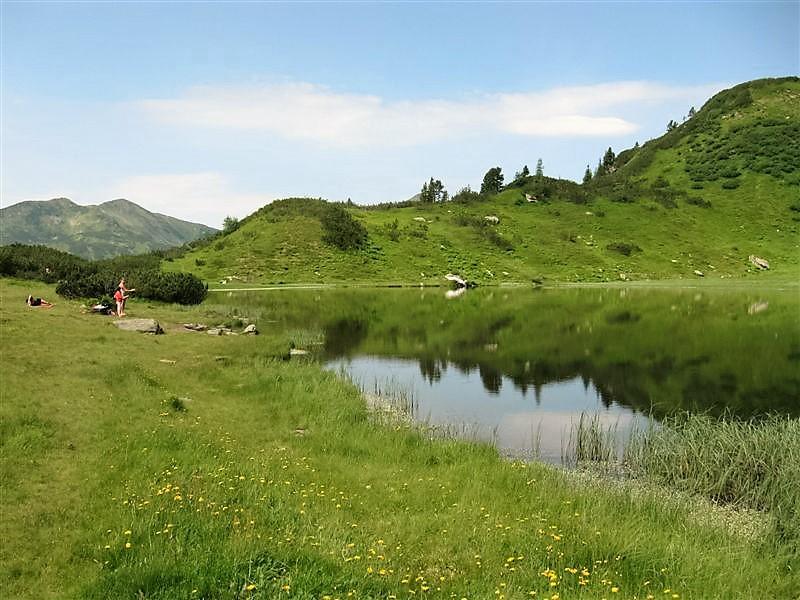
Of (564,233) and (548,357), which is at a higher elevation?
(564,233)

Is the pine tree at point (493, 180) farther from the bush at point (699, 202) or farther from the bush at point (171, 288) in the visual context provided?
the bush at point (171, 288)

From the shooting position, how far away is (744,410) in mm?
24406

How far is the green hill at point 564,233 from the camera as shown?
10775 centimetres

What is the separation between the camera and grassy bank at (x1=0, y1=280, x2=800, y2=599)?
31.0 feet

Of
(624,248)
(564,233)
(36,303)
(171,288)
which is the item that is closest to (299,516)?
(36,303)

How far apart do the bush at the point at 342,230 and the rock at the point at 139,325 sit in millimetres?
77279

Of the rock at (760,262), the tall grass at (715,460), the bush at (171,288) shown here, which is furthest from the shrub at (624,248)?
→ the tall grass at (715,460)

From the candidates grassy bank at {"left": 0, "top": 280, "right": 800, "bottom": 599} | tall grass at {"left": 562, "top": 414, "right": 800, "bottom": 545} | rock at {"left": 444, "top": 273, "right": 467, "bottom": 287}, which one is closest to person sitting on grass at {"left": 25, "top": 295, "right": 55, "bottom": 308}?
grassy bank at {"left": 0, "top": 280, "right": 800, "bottom": 599}

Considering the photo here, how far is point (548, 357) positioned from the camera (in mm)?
37812

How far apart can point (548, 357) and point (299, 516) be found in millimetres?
28336

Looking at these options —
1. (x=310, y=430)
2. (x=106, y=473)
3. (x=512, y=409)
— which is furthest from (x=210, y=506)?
(x=512, y=409)

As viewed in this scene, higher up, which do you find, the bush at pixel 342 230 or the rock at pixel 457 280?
the bush at pixel 342 230

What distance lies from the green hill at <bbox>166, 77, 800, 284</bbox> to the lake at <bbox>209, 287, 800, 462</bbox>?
37065 mm

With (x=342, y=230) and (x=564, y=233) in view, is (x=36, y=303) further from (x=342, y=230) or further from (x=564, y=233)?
(x=564, y=233)
